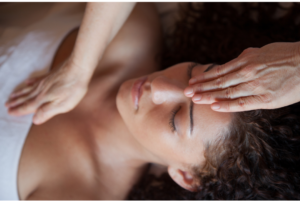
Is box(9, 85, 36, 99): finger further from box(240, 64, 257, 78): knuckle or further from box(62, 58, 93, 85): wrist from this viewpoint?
box(240, 64, 257, 78): knuckle

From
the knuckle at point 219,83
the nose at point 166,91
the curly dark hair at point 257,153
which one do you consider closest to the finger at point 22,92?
the nose at point 166,91

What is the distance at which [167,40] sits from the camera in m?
1.79

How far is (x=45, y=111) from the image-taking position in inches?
47.2

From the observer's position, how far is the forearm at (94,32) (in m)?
1.11

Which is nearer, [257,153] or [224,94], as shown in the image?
[224,94]

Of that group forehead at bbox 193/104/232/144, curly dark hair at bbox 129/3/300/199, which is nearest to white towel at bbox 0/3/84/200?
curly dark hair at bbox 129/3/300/199

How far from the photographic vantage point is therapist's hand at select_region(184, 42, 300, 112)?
75 cm

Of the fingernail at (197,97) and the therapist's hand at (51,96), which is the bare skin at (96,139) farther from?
the fingernail at (197,97)

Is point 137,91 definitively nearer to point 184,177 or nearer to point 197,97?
point 197,97

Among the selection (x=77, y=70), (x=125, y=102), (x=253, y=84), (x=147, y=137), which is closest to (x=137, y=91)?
(x=125, y=102)

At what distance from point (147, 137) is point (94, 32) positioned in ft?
2.06

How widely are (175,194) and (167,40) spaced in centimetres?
121

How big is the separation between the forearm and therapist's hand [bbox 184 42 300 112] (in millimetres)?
672

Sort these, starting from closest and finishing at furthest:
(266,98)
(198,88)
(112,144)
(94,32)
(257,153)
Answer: (266,98) < (198,88) < (257,153) < (94,32) < (112,144)
